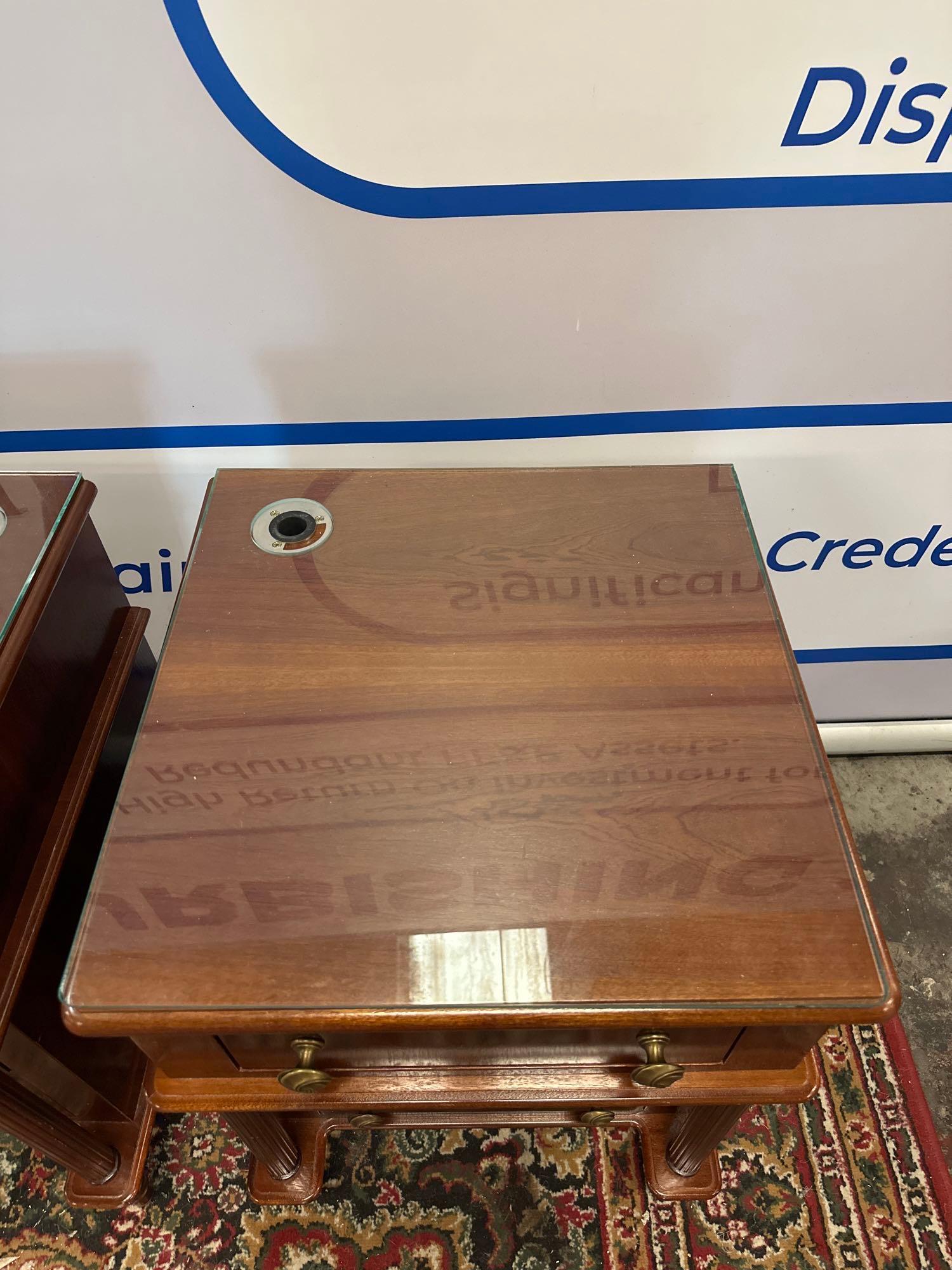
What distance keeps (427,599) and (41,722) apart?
0.40m

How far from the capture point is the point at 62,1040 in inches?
33.5

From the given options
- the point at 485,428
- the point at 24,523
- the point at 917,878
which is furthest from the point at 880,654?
the point at 24,523

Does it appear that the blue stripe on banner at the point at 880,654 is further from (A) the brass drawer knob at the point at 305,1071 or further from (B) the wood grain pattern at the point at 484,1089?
(A) the brass drawer knob at the point at 305,1071

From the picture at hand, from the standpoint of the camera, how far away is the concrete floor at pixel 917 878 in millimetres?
1173

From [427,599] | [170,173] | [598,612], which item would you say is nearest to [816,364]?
[598,612]

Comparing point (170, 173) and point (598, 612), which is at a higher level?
point (170, 173)

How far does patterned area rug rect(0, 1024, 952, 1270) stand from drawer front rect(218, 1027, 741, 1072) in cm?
48

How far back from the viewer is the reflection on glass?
566 mm

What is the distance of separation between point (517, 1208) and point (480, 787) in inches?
28.8

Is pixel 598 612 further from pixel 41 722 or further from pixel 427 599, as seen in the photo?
pixel 41 722

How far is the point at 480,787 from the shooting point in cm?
66

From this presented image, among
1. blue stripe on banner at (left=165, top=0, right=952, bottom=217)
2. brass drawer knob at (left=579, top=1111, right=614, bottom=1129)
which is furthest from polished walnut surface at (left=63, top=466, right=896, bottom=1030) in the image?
brass drawer knob at (left=579, top=1111, right=614, bottom=1129)

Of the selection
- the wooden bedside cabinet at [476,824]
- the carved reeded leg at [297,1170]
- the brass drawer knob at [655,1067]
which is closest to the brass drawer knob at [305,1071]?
the wooden bedside cabinet at [476,824]

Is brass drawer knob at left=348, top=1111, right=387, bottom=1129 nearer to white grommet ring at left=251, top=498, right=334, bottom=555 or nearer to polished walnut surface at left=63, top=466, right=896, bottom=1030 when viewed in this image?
polished walnut surface at left=63, top=466, right=896, bottom=1030
